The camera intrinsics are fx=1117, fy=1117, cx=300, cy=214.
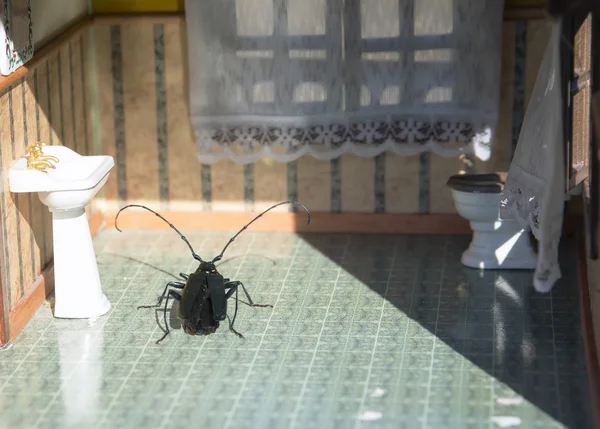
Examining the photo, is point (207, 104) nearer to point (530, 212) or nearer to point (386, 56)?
point (386, 56)

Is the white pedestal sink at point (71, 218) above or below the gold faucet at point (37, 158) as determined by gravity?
below

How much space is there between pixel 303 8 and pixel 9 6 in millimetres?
1872

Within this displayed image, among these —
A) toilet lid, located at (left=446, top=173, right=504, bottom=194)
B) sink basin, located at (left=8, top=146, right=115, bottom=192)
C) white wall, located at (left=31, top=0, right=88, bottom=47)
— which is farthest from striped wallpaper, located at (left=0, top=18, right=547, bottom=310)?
sink basin, located at (left=8, top=146, right=115, bottom=192)

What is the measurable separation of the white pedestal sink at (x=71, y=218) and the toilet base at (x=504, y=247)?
7.13 ft

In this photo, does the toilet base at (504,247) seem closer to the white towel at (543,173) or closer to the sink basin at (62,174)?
the white towel at (543,173)

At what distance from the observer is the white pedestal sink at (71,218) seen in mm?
5500

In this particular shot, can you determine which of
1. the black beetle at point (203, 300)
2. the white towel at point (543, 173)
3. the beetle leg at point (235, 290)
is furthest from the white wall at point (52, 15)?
the white towel at point (543, 173)

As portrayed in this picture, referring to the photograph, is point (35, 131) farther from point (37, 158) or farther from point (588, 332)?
point (588, 332)

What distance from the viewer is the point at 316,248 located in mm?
6973

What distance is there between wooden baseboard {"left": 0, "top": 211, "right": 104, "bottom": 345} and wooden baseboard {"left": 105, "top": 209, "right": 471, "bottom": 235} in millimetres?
1113

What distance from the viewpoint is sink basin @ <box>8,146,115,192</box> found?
5461mm

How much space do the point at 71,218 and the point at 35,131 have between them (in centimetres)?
62

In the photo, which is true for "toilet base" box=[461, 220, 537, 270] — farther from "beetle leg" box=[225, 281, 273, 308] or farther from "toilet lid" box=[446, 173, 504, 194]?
"beetle leg" box=[225, 281, 273, 308]

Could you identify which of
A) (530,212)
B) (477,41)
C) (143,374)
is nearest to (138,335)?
(143,374)
